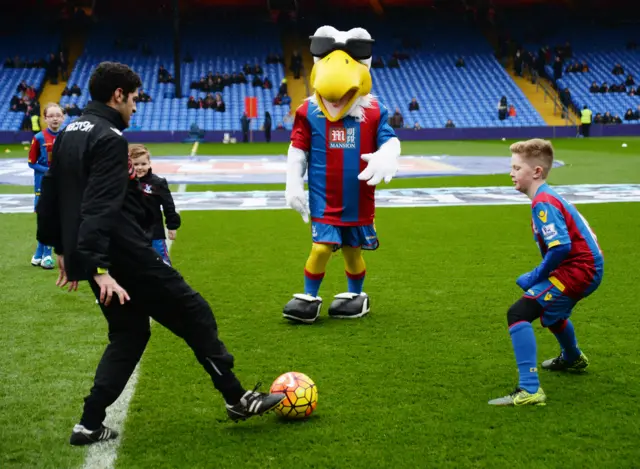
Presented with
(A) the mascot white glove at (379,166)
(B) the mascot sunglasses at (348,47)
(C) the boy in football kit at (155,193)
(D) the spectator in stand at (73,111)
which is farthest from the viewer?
(D) the spectator in stand at (73,111)

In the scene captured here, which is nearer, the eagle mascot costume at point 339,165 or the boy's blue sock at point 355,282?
the eagle mascot costume at point 339,165

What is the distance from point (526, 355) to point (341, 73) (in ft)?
10.3

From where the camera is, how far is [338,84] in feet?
22.0

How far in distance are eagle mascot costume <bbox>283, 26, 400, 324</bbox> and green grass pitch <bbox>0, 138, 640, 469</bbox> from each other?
1.21 feet

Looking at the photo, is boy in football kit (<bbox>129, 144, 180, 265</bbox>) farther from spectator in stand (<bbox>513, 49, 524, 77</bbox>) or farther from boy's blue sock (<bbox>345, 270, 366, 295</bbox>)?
spectator in stand (<bbox>513, 49, 524, 77</bbox>)

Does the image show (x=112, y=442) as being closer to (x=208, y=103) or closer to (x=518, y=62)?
(x=208, y=103)

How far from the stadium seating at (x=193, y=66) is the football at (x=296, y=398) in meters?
35.2

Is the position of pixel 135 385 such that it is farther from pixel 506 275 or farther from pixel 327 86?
pixel 506 275

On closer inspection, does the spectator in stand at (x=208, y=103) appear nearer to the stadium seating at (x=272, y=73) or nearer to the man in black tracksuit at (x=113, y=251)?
the stadium seating at (x=272, y=73)

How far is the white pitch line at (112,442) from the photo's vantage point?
3869 millimetres

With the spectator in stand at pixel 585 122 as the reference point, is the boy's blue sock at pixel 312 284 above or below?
below

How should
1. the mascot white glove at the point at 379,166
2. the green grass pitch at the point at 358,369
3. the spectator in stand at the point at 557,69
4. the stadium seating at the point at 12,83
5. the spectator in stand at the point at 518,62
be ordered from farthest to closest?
the spectator in stand at the point at 518,62 → the spectator in stand at the point at 557,69 → the stadium seating at the point at 12,83 → the mascot white glove at the point at 379,166 → the green grass pitch at the point at 358,369

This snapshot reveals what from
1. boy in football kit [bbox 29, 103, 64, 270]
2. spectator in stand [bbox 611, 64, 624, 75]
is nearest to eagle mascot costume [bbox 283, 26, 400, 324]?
boy in football kit [bbox 29, 103, 64, 270]

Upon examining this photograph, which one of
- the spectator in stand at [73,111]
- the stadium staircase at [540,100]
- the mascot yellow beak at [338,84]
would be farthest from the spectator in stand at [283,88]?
the mascot yellow beak at [338,84]
